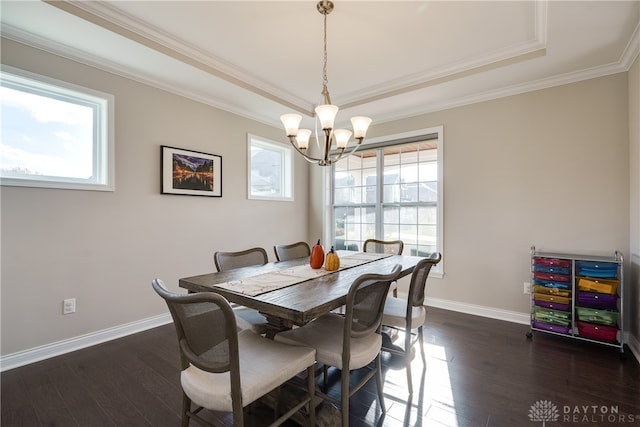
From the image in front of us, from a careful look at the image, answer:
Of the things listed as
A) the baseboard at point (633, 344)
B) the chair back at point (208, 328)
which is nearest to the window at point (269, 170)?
the chair back at point (208, 328)

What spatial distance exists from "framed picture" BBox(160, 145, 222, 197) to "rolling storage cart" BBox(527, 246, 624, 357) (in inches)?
139

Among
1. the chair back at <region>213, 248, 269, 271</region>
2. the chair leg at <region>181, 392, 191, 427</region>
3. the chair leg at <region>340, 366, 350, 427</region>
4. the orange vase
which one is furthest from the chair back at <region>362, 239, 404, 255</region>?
the chair leg at <region>181, 392, 191, 427</region>

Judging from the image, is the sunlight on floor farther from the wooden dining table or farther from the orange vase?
the orange vase

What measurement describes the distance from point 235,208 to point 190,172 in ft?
2.43

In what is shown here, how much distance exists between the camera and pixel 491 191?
11.1ft

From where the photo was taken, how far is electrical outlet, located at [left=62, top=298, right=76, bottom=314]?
2.51 m

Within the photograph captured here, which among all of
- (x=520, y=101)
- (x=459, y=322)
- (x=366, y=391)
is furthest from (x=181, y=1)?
(x=459, y=322)

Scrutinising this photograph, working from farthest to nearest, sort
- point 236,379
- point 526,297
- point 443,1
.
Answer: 1. point 526,297
2. point 443,1
3. point 236,379

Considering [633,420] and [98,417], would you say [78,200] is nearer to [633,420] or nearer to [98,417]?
[98,417]

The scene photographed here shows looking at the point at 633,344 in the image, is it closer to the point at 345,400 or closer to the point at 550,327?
the point at 550,327

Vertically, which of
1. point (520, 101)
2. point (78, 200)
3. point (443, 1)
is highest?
point (443, 1)

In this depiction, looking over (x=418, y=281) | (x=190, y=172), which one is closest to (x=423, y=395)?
(x=418, y=281)

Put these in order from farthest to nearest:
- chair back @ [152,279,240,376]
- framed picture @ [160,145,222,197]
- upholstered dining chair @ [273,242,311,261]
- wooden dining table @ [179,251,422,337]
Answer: framed picture @ [160,145,222,197]
upholstered dining chair @ [273,242,311,261]
wooden dining table @ [179,251,422,337]
chair back @ [152,279,240,376]

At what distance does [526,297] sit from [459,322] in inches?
29.5
